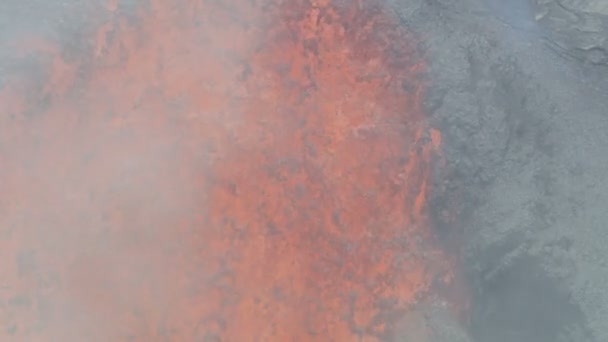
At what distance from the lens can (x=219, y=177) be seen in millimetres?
2350

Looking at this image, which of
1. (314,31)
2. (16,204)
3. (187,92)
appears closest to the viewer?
(16,204)

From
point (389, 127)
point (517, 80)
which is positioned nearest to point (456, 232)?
point (389, 127)

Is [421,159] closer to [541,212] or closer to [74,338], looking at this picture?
[541,212]

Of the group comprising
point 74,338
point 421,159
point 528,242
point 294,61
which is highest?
point 294,61

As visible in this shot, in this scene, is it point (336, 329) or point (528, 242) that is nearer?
point (336, 329)

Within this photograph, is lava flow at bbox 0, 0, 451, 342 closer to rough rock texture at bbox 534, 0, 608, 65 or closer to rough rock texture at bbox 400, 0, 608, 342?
rough rock texture at bbox 400, 0, 608, 342

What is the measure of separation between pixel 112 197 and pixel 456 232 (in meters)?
1.47

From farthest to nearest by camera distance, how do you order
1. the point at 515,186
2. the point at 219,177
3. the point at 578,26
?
the point at 578,26, the point at 515,186, the point at 219,177

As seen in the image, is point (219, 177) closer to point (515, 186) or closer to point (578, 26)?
point (515, 186)

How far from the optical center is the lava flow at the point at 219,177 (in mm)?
2209

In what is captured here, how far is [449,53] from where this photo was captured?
2617 mm

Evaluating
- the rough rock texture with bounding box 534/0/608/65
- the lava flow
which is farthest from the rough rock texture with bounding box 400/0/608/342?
the rough rock texture with bounding box 534/0/608/65

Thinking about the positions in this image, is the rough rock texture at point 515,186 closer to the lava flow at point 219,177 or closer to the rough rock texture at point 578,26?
the lava flow at point 219,177

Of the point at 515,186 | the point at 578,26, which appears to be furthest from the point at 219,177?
the point at 578,26
